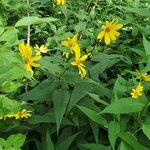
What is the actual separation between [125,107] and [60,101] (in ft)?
1.10

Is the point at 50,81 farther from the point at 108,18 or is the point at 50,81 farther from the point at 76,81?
the point at 108,18

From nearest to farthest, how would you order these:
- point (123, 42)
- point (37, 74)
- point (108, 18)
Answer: point (37, 74) → point (123, 42) → point (108, 18)

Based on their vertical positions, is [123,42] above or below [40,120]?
below

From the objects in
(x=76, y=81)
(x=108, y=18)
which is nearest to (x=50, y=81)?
(x=76, y=81)

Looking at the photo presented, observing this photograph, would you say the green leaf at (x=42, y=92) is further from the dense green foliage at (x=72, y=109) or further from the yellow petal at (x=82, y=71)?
the yellow petal at (x=82, y=71)

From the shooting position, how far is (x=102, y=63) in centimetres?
194

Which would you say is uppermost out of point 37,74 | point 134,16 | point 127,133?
point 127,133

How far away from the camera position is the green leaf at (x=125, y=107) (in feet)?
4.77

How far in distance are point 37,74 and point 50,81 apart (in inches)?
16.8

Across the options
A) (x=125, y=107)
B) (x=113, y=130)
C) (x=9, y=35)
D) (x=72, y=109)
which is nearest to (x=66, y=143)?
(x=72, y=109)

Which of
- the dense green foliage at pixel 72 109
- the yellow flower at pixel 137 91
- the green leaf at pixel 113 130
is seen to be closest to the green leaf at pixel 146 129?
the dense green foliage at pixel 72 109

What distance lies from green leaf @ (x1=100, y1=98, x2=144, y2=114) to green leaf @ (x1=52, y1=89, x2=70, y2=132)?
0.26 metres

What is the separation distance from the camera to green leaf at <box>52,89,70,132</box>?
164 cm

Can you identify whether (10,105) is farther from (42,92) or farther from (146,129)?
(146,129)
